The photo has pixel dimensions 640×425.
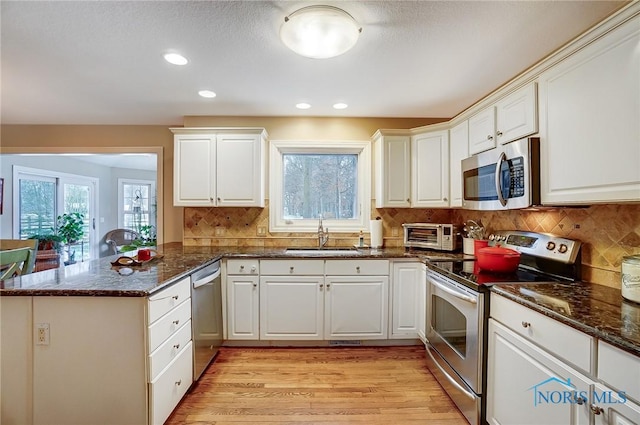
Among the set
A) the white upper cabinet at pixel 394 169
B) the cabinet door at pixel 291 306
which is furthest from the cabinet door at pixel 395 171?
the cabinet door at pixel 291 306

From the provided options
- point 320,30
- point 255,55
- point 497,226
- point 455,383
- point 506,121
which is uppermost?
point 255,55

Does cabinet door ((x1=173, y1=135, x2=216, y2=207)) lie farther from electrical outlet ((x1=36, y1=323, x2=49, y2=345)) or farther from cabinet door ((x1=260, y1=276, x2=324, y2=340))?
electrical outlet ((x1=36, y1=323, x2=49, y2=345))

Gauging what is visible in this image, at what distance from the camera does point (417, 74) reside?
7.44ft

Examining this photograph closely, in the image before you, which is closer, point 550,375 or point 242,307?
point 550,375

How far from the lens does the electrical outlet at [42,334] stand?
4.82ft

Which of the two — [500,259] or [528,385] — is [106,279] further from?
[500,259]

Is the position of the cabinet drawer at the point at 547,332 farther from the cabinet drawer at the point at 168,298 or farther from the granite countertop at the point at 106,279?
the cabinet drawer at the point at 168,298

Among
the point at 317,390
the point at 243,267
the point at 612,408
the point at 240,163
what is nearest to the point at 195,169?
the point at 240,163

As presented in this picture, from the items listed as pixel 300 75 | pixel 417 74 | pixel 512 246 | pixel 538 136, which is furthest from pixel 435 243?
pixel 300 75

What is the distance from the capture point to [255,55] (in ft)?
6.56

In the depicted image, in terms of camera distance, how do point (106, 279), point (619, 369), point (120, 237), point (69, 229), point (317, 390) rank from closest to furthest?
1. point (619, 369)
2. point (106, 279)
3. point (317, 390)
4. point (69, 229)
5. point (120, 237)

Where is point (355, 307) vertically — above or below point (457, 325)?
below

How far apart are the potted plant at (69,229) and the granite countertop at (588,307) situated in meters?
7.21

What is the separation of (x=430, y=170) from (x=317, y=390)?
2.25m
